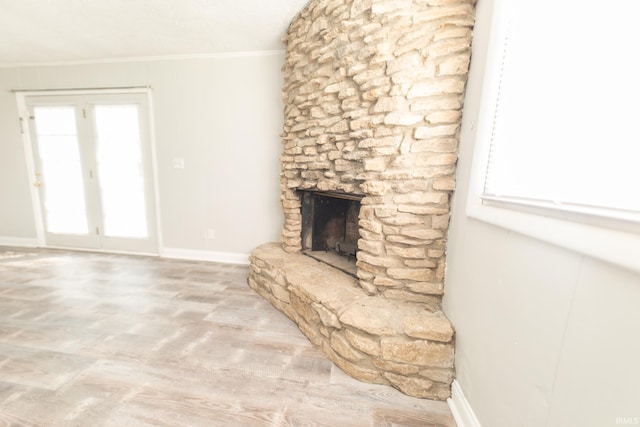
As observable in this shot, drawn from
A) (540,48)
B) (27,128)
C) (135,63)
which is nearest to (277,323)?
(540,48)

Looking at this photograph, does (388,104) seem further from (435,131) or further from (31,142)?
(31,142)

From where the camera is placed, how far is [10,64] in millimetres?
3104

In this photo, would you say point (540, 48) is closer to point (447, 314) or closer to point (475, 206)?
point (475, 206)

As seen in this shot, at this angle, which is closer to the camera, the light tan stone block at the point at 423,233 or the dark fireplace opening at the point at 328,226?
the light tan stone block at the point at 423,233

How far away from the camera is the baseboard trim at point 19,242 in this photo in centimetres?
353

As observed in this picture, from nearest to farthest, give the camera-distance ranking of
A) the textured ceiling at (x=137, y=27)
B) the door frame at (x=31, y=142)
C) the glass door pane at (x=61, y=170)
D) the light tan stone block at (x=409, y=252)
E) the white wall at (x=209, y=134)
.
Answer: the light tan stone block at (x=409, y=252) → the textured ceiling at (x=137, y=27) → the white wall at (x=209, y=134) → the door frame at (x=31, y=142) → the glass door pane at (x=61, y=170)

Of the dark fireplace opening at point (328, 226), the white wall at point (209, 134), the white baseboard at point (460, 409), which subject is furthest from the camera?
the white wall at point (209, 134)

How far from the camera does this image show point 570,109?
69cm

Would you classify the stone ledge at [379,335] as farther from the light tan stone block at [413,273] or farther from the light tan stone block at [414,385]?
the light tan stone block at [413,273]

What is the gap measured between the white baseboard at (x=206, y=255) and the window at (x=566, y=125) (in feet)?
8.96

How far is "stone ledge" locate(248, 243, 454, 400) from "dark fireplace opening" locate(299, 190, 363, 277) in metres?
0.64

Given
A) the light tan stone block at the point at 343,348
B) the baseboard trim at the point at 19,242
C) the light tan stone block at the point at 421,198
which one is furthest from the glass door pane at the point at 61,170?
the light tan stone block at the point at 421,198

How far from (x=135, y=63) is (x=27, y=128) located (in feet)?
6.29

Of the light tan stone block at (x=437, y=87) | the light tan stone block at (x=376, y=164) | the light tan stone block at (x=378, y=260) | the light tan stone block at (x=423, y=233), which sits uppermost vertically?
the light tan stone block at (x=437, y=87)
